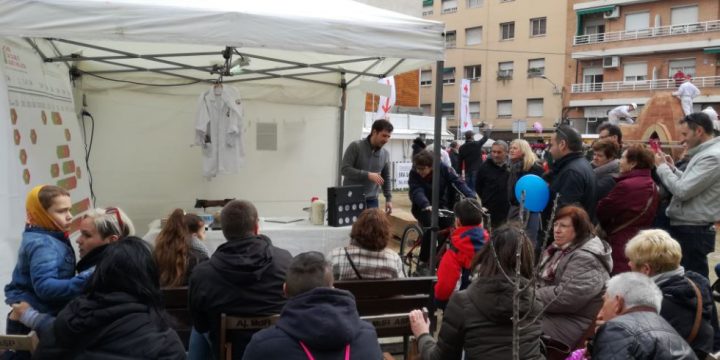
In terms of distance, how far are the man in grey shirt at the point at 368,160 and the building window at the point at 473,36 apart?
120 feet

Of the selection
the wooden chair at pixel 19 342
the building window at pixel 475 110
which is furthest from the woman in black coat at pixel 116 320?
the building window at pixel 475 110

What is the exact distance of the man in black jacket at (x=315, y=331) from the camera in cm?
179

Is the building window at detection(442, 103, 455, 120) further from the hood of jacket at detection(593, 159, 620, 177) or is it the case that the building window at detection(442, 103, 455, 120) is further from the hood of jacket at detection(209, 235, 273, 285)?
the hood of jacket at detection(209, 235, 273, 285)

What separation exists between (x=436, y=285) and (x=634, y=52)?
33978 mm

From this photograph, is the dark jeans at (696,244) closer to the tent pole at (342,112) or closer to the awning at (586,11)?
the tent pole at (342,112)

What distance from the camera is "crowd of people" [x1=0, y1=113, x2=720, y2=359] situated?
2.01 metres

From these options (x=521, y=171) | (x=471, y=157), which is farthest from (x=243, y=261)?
(x=471, y=157)

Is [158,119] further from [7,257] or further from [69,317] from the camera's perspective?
[69,317]

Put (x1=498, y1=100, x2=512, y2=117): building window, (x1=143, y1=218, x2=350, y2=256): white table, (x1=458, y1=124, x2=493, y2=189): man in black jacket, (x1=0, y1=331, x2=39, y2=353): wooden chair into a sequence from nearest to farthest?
(x1=0, y1=331, x2=39, y2=353): wooden chair < (x1=143, y1=218, x2=350, y2=256): white table < (x1=458, y1=124, x2=493, y2=189): man in black jacket < (x1=498, y1=100, x2=512, y2=117): building window

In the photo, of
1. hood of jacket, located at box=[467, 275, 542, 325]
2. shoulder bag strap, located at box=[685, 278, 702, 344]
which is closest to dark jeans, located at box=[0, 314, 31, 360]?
hood of jacket, located at box=[467, 275, 542, 325]

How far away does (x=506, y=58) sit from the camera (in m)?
38.8

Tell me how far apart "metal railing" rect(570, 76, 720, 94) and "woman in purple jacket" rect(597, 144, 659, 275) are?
28528mm

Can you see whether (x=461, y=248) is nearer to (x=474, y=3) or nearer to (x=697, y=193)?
(x=697, y=193)

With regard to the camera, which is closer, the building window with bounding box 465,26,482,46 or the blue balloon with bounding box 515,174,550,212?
the blue balloon with bounding box 515,174,550,212
